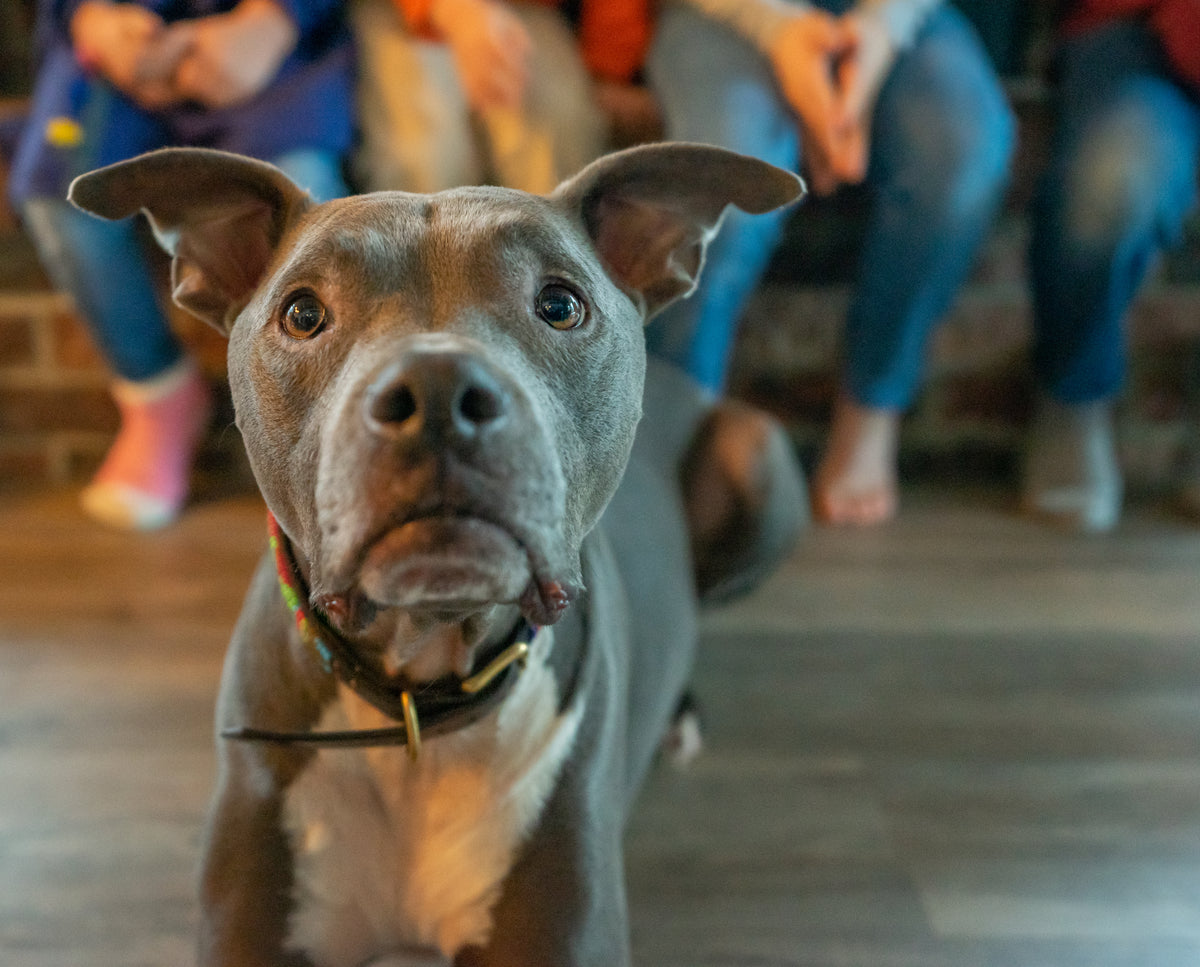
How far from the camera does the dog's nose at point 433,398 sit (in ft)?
2.75

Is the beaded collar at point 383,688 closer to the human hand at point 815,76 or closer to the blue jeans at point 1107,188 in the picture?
the human hand at point 815,76

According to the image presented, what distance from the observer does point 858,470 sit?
2.70 meters

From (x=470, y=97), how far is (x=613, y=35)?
424 mm

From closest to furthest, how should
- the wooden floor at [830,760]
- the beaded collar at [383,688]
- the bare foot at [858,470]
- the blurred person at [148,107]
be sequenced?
the beaded collar at [383,688], the wooden floor at [830,760], the blurred person at [148,107], the bare foot at [858,470]

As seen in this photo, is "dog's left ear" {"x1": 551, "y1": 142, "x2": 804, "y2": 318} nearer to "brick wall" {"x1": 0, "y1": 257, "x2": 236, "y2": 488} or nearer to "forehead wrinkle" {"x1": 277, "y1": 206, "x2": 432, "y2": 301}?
"forehead wrinkle" {"x1": 277, "y1": 206, "x2": 432, "y2": 301}

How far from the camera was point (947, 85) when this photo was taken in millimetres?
2354

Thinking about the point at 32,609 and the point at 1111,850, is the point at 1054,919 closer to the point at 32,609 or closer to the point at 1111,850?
the point at 1111,850

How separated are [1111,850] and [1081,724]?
0.35 metres

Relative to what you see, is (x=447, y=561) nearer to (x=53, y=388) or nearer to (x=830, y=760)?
(x=830, y=760)

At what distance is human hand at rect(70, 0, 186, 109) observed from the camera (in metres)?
2.17

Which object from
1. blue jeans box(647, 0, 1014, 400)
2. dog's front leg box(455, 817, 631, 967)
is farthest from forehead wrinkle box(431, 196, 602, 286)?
blue jeans box(647, 0, 1014, 400)

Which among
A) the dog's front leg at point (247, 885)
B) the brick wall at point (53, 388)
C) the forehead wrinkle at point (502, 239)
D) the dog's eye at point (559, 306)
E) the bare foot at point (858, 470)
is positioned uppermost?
the forehead wrinkle at point (502, 239)

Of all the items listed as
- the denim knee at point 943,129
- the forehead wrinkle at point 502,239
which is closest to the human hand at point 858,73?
the denim knee at point 943,129

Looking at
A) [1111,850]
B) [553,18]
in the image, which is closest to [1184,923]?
[1111,850]
